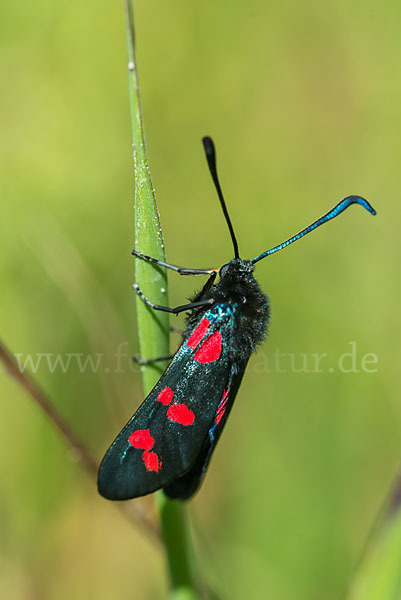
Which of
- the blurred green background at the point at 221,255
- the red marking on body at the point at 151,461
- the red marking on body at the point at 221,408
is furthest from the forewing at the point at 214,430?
the blurred green background at the point at 221,255

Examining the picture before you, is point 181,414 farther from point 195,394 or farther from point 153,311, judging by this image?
point 153,311

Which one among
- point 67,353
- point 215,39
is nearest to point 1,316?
point 67,353

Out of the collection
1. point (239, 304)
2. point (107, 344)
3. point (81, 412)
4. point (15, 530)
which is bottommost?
point (15, 530)

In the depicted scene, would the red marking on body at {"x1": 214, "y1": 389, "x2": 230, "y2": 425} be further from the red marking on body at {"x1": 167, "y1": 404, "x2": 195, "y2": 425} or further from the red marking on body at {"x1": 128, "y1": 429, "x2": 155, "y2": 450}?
the red marking on body at {"x1": 128, "y1": 429, "x2": 155, "y2": 450}

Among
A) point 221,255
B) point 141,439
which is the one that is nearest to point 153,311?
point 141,439

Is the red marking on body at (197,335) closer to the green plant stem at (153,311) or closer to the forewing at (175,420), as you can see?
the forewing at (175,420)

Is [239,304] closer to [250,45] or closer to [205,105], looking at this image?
[205,105]

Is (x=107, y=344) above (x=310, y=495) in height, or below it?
above
